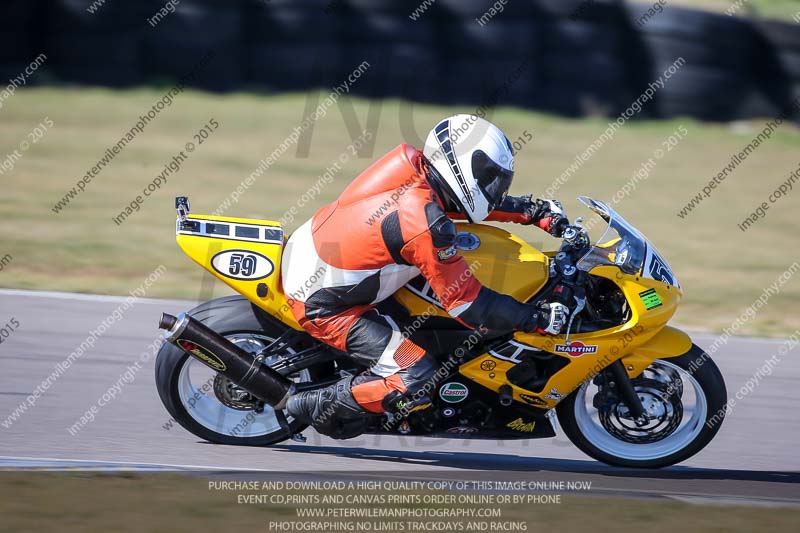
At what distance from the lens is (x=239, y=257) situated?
4953 millimetres

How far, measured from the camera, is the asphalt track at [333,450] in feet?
16.4

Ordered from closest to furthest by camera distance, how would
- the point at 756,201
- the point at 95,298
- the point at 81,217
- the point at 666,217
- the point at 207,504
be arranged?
the point at 207,504, the point at 95,298, the point at 81,217, the point at 666,217, the point at 756,201

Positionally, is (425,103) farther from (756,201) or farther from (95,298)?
(95,298)

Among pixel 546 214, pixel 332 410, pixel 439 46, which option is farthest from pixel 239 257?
pixel 439 46

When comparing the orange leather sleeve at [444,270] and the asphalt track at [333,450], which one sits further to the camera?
Answer: the asphalt track at [333,450]

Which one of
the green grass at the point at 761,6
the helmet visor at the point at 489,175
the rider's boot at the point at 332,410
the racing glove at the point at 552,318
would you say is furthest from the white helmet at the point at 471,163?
the green grass at the point at 761,6

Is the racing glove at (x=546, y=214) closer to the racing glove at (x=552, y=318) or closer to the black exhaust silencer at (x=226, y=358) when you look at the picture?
the racing glove at (x=552, y=318)

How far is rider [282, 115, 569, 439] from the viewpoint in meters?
4.62

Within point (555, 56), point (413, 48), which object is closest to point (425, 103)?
point (413, 48)

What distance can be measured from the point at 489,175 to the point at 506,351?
3.09 ft

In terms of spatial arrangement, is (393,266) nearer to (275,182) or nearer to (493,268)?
(493,268)

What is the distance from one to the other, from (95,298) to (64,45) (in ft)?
27.9

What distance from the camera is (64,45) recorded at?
15203 millimetres

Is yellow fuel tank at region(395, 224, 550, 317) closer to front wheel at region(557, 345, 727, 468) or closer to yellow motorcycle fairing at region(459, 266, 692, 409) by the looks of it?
yellow motorcycle fairing at region(459, 266, 692, 409)
